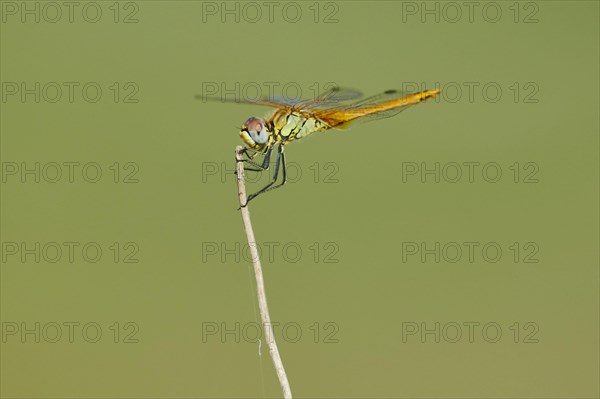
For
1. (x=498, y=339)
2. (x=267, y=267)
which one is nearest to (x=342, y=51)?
(x=267, y=267)

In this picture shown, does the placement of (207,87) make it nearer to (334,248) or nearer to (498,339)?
(334,248)

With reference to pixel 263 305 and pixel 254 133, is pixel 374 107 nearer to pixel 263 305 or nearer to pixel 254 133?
pixel 254 133

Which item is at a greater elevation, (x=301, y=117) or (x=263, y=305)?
(x=301, y=117)

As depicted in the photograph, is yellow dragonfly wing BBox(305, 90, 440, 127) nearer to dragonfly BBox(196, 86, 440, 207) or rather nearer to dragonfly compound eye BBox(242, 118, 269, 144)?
dragonfly BBox(196, 86, 440, 207)

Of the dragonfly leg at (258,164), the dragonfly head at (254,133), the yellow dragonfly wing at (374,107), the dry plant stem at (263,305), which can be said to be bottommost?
the dry plant stem at (263,305)

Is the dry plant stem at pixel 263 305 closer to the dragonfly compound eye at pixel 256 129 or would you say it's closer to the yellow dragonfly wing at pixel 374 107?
the dragonfly compound eye at pixel 256 129

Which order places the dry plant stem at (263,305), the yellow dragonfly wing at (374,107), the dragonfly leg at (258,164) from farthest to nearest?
the yellow dragonfly wing at (374,107)
the dragonfly leg at (258,164)
the dry plant stem at (263,305)

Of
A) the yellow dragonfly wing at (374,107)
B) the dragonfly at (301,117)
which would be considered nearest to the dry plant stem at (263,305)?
the dragonfly at (301,117)

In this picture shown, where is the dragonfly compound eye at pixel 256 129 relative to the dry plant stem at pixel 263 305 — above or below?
above

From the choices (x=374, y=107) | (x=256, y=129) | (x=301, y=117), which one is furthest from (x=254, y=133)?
(x=374, y=107)
